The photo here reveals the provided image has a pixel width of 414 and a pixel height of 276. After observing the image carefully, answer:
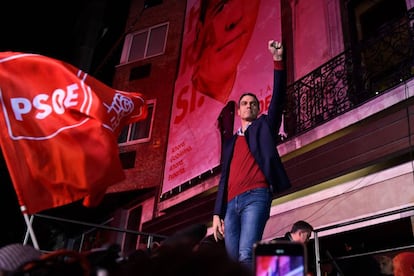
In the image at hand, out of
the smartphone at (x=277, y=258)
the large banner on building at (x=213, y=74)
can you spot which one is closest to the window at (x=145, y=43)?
the large banner on building at (x=213, y=74)

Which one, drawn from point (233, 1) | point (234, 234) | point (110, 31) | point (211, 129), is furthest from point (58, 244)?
point (234, 234)

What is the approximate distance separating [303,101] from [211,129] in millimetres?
2987

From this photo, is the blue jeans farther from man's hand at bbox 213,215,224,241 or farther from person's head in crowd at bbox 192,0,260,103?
person's head in crowd at bbox 192,0,260,103

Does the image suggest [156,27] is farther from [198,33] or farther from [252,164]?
[252,164]

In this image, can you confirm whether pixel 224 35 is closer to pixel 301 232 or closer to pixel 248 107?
pixel 301 232

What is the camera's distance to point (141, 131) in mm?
14711

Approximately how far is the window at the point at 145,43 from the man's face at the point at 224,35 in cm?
296

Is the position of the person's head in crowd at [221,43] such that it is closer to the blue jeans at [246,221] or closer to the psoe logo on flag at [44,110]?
A: the psoe logo on flag at [44,110]

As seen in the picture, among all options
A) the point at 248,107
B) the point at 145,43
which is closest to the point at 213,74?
the point at 145,43

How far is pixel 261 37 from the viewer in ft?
34.6

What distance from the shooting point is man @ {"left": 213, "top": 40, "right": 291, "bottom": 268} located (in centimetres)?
344

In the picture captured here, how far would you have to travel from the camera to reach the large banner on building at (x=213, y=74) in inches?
409

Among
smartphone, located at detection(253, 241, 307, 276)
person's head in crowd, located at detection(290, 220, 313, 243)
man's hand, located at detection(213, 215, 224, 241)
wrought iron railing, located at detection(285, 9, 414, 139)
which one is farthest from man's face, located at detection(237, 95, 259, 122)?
wrought iron railing, located at detection(285, 9, 414, 139)

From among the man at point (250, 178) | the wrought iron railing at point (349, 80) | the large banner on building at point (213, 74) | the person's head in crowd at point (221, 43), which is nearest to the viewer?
the man at point (250, 178)
